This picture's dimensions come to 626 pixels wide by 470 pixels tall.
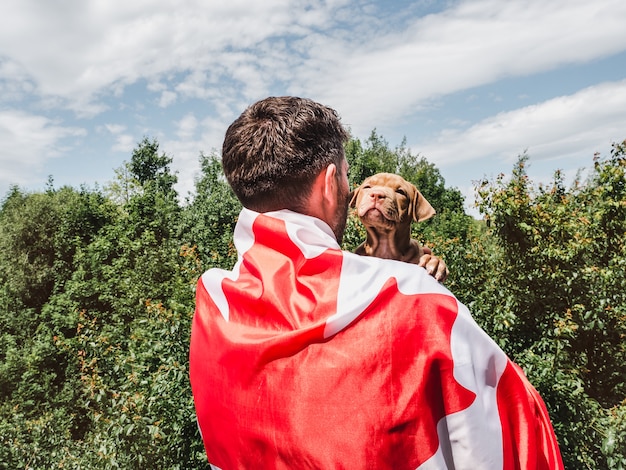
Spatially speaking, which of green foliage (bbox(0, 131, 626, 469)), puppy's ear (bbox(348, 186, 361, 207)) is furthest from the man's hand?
green foliage (bbox(0, 131, 626, 469))

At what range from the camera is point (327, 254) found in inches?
66.3

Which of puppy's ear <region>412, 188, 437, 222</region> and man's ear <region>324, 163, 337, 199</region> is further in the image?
puppy's ear <region>412, 188, 437, 222</region>

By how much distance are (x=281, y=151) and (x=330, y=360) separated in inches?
29.5

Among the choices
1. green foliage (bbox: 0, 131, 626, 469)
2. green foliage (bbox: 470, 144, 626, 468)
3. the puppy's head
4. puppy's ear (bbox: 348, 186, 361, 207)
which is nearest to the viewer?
the puppy's head

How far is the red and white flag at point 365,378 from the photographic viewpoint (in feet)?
4.85

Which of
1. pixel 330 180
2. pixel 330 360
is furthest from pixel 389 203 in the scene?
pixel 330 360

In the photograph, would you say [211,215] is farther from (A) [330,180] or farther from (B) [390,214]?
(A) [330,180]

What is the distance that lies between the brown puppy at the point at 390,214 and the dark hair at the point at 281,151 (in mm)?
1404

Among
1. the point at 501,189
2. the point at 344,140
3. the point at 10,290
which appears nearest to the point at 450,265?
the point at 501,189

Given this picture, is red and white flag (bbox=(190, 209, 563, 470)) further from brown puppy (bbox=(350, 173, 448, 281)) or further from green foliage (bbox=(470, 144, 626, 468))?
green foliage (bbox=(470, 144, 626, 468))

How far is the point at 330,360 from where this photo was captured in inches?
60.1

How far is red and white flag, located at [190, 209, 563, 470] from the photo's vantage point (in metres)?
1.48

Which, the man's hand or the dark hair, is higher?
the dark hair

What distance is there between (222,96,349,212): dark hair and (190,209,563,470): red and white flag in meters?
0.20
